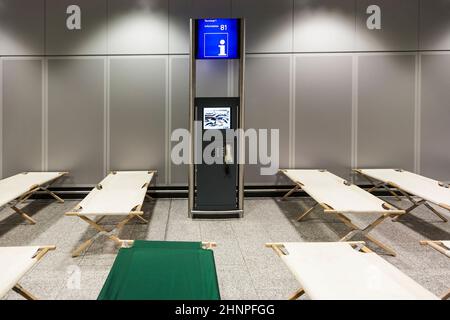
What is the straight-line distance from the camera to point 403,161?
22.6 feet

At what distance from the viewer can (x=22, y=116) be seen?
258 inches

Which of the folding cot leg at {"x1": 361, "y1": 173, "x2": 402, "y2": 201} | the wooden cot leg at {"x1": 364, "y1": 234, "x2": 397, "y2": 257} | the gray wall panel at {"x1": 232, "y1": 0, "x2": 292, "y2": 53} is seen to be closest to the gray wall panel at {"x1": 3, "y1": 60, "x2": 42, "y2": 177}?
the gray wall panel at {"x1": 232, "y1": 0, "x2": 292, "y2": 53}

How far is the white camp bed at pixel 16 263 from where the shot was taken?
7.90 feet

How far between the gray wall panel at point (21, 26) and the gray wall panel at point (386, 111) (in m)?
5.73

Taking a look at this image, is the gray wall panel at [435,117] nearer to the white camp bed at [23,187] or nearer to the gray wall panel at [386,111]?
the gray wall panel at [386,111]

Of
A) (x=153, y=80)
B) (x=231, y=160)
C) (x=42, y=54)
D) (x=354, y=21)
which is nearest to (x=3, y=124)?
(x=42, y=54)

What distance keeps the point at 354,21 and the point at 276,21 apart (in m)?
1.42

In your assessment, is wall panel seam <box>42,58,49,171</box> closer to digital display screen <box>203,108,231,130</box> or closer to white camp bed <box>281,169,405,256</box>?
digital display screen <box>203,108,231,130</box>

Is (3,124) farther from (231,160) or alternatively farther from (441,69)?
(441,69)

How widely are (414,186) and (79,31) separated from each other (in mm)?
6000

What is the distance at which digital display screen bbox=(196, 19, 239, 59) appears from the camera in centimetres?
532

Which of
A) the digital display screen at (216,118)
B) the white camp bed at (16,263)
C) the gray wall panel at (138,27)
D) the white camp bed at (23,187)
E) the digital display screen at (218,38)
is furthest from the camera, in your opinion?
the gray wall panel at (138,27)

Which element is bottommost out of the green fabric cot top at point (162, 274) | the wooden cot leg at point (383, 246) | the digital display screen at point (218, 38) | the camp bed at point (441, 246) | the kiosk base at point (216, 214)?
the wooden cot leg at point (383, 246)

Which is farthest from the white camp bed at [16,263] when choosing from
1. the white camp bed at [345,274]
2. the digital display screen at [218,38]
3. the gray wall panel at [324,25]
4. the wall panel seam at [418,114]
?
the wall panel seam at [418,114]
